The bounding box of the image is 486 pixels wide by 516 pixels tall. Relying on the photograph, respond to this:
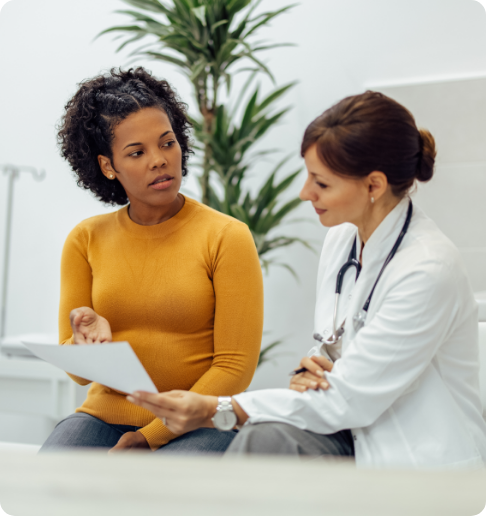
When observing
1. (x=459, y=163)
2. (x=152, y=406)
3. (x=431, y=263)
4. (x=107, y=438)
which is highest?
(x=459, y=163)

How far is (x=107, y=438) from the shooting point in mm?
1310

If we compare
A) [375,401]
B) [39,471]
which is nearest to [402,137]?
[375,401]

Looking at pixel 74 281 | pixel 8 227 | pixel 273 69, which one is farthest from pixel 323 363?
pixel 8 227

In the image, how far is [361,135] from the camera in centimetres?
107

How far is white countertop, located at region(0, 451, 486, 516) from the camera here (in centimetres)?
37

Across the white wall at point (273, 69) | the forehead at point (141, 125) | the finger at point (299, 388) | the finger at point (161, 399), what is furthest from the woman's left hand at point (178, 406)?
the white wall at point (273, 69)

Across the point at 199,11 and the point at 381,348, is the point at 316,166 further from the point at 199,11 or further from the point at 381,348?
the point at 199,11

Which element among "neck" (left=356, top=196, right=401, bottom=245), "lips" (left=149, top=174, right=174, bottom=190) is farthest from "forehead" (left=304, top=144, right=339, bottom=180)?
"lips" (left=149, top=174, right=174, bottom=190)

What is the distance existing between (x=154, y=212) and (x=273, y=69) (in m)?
1.63

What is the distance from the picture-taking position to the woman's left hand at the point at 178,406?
40.6 inches

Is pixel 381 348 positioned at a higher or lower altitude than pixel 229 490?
lower

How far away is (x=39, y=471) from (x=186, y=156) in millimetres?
1316

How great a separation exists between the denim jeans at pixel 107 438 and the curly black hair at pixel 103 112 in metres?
0.66

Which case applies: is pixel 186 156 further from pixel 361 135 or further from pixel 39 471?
pixel 39 471
